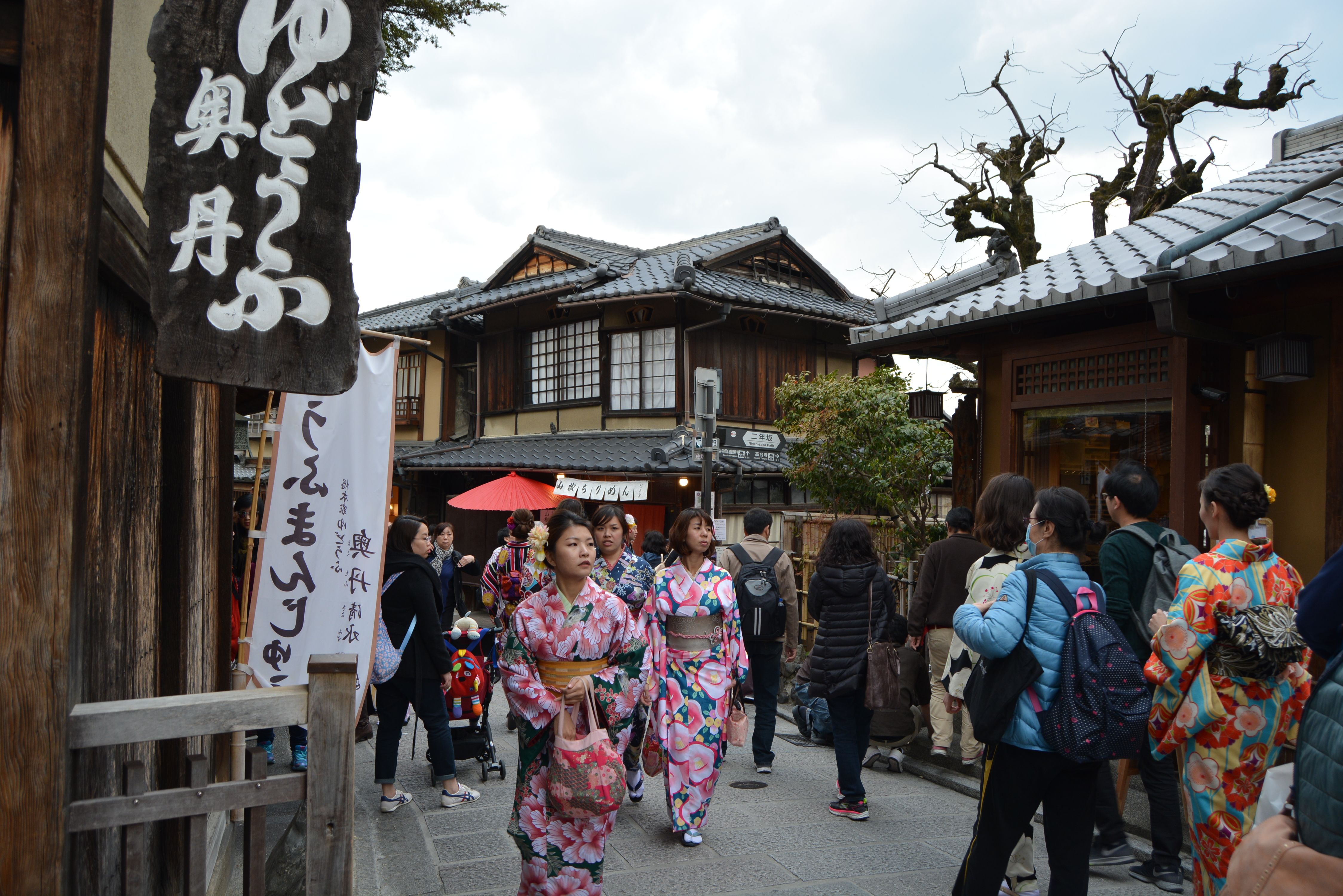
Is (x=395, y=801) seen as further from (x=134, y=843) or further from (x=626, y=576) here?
(x=134, y=843)

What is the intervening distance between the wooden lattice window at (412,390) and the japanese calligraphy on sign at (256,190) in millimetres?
20267

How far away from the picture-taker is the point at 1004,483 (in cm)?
469

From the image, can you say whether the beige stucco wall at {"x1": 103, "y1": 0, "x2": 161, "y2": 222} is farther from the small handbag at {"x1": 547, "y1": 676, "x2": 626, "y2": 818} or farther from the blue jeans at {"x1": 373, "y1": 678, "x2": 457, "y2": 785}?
the blue jeans at {"x1": 373, "y1": 678, "x2": 457, "y2": 785}

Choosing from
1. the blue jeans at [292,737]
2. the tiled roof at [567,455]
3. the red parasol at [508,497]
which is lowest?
the blue jeans at [292,737]

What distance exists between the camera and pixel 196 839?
261 cm

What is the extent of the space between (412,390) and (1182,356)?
19915mm

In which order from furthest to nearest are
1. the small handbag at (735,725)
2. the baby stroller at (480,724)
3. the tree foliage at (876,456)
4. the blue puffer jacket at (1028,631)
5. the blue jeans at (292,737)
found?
the tree foliage at (876,456)
the baby stroller at (480,724)
the blue jeans at (292,737)
the small handbag at (735,725)
the blue puffer jacket at (1028,631)

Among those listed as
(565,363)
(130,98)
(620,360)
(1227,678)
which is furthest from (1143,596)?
(565,363)

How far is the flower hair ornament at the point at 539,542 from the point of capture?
4.74 m

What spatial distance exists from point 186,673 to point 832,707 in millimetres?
4170

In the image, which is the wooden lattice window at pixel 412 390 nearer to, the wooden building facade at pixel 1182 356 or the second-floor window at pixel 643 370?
the second-floor window at pixel 643 370

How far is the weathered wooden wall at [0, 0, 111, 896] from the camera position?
7.73 ft

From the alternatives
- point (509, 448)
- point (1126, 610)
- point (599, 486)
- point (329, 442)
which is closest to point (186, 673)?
point (329, 442)

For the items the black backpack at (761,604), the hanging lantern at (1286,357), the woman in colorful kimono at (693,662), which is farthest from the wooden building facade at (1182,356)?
the woman in colorful kimono at (693,662)
